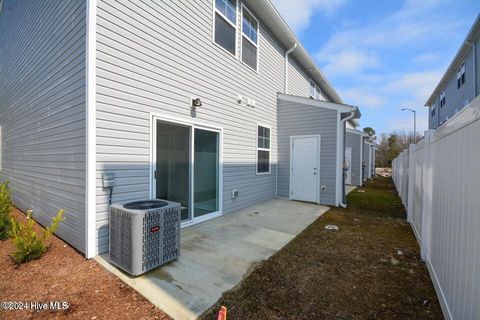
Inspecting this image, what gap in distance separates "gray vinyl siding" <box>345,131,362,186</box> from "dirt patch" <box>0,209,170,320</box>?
13.2 metres

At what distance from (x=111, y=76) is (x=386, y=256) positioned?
16.4ft

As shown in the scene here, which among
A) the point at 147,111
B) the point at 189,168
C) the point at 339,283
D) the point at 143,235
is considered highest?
the point at 147,111

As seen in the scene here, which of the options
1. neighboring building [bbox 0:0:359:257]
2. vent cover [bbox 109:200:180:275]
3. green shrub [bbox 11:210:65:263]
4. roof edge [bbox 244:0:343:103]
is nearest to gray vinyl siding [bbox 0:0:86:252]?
neighboring building [bbox 0:0:359:257]

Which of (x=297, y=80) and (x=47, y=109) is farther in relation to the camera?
(x=297, y=80)

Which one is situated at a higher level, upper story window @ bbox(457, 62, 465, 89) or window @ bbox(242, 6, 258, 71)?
upper story window @ bbox(457, 62, 465, 89)

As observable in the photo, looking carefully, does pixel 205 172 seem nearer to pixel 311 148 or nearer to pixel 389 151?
pixel 311 148

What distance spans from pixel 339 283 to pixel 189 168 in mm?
3276

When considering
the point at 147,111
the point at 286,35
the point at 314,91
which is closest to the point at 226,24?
the point at 286,35

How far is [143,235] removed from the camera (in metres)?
2.76

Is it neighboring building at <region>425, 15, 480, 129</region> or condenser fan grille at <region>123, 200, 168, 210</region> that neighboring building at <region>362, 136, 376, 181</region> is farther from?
condenser fan grille at <region>123, 200, 168, 210</region>

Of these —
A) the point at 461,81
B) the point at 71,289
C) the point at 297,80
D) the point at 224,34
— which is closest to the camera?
the point at 71,289

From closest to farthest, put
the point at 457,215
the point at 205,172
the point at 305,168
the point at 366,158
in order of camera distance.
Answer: the point at 457,215 < the point at 205,172 < the point at 305,168 < the point at 366,158

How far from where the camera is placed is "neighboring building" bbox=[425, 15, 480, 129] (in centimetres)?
1185

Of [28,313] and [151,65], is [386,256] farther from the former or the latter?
[151,65]
